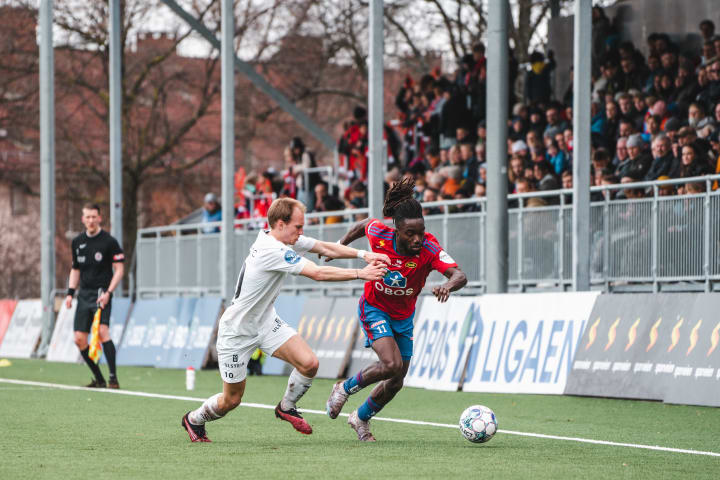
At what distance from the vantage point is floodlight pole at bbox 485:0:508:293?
18047 millimetres

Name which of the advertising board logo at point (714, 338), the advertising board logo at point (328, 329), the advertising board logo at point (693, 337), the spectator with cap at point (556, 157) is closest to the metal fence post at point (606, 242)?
the spectator with cap at point (556, 157)

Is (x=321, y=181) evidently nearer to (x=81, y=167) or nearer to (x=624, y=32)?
(x=624, y=32)

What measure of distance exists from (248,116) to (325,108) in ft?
17.8

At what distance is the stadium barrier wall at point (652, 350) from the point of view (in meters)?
14.0

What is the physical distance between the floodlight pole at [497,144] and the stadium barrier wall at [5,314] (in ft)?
58.3

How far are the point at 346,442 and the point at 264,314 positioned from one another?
122 cm

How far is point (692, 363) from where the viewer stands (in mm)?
14156

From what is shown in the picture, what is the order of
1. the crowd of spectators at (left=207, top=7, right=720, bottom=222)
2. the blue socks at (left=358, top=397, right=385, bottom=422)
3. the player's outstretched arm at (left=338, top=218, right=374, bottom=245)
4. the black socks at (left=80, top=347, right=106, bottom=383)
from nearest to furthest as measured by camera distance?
the blue socks at (left=358, top=397, right=385, bottom=422), the player's outstretched arm at (left=338, top=218, right=374, bottom=245), the black socks at (left=80, top=347, right=106, bottom=383), the crowd of spectators at (left=207, top=7, right=720, bottom=222)

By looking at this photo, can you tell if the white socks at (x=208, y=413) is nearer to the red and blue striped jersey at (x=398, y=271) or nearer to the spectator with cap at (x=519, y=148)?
the red and blue striped jersey at (x=398, y=271)

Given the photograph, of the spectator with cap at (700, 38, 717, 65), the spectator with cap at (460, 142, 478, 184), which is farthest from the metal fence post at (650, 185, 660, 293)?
the spectator with cap at (460, 142, 478, 184)

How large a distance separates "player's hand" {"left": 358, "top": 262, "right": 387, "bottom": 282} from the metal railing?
8180 millimetres

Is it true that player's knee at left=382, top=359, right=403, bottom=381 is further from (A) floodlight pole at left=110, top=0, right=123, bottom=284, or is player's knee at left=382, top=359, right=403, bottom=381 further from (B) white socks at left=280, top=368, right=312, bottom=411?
(A) floodlight pole at left=110, top=0, right=123, bottom=284

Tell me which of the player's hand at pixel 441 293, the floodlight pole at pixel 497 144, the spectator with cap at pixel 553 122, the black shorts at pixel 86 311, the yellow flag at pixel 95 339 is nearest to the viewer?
the player's hand at pixel 441 293

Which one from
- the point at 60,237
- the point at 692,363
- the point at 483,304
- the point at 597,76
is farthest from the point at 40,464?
the point at 60,237
